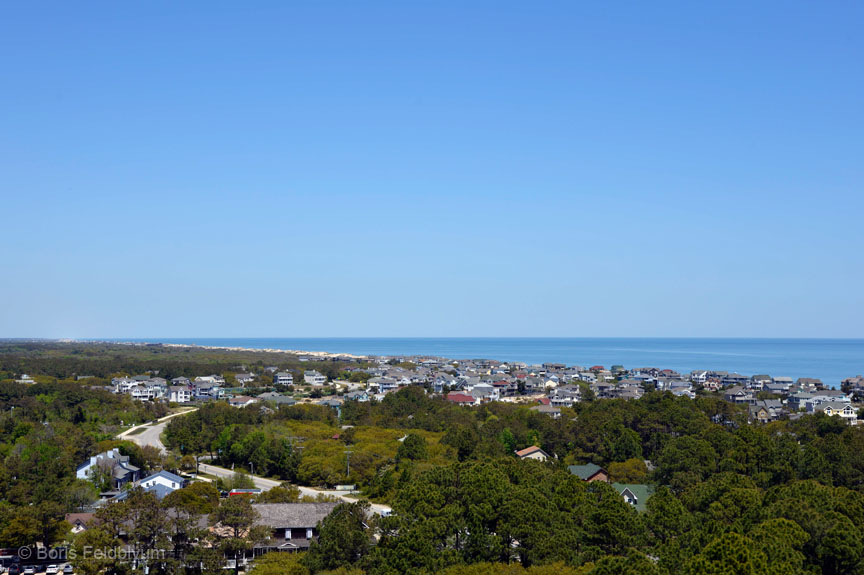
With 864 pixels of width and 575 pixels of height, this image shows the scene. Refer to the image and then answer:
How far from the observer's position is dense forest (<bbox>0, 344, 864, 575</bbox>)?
16281 millimetres

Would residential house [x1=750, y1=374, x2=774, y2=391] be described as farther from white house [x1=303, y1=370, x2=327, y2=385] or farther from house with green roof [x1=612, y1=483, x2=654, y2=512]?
white house [x1=303, y1=370, x2=327, y2=385]

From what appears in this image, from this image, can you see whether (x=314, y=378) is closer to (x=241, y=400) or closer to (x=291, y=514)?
(x=241, y=400)

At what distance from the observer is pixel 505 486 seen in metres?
19.7

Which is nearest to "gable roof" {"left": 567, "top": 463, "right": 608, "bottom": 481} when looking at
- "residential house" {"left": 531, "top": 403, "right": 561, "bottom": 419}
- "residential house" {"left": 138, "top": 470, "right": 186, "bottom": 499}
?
"residential house" {"left": 138, "top": 470, "right": 186, "bottom": 499}

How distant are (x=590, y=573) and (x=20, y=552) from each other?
56.5ft

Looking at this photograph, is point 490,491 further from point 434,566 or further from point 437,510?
point 434,566

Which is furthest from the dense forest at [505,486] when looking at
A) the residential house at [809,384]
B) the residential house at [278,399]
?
the residential house at [809,384]

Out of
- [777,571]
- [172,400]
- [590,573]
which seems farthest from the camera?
[172,400]

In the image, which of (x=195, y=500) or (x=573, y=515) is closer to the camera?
(x=573, y=515)

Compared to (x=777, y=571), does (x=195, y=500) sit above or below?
below

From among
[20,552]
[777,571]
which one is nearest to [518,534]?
[777,571]

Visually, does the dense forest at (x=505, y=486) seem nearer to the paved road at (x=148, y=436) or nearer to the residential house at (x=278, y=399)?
the paved road at (x=148, y=436)

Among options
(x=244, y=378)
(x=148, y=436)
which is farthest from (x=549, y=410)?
(x=244, y=378)

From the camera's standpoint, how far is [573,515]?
1919 cm
